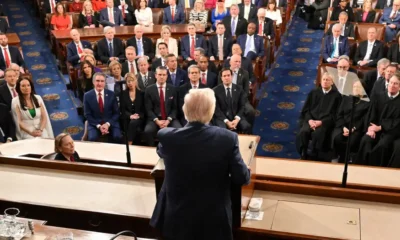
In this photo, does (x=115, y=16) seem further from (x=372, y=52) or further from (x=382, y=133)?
(x=382, y=133)

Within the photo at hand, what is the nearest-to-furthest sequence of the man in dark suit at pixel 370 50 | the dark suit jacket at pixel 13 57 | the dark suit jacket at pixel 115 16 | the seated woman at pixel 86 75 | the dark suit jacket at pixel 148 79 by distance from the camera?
the seated woman at pixel 86 75 → the dark suit jacket at pixel 148 79 → the man in dark suit at pixel 370 50 → the dark suit jacket at pixel 13 57 → the dark suit jacket at pixel 115 16

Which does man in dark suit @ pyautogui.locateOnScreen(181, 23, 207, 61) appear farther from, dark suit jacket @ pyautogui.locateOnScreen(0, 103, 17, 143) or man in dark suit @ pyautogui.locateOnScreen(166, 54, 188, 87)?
dark suit jacket @ pyautogui.locateOnScreen(0, 103, 17, 143)

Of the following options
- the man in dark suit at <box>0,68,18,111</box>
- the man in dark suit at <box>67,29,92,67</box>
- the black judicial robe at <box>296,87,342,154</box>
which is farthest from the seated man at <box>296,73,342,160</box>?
the man in dark suit at <box>67,29,92,67</box>

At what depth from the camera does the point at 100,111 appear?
482 cm

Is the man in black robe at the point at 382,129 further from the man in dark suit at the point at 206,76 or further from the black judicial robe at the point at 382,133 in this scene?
the man in dark suit at the point at 206,76

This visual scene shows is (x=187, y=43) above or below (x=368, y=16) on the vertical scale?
below

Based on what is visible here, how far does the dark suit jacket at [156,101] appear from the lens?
4922 mm

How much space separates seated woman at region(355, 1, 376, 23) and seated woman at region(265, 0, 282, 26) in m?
1.27

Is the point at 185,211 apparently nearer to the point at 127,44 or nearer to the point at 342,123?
the point at 342,123

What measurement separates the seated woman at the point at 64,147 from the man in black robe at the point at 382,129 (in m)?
2.65

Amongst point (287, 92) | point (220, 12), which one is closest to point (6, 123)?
point (287, 92)

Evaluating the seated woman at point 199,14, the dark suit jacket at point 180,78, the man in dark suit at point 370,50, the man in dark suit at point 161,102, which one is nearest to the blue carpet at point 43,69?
the man in dark suit at point 161,102

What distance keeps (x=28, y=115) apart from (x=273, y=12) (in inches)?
178

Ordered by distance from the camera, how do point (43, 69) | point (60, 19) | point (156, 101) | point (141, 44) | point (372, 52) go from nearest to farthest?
point (156, 101) → point (372, 52) → point (141, 44) → point (43, 69) → point (60, 19)
